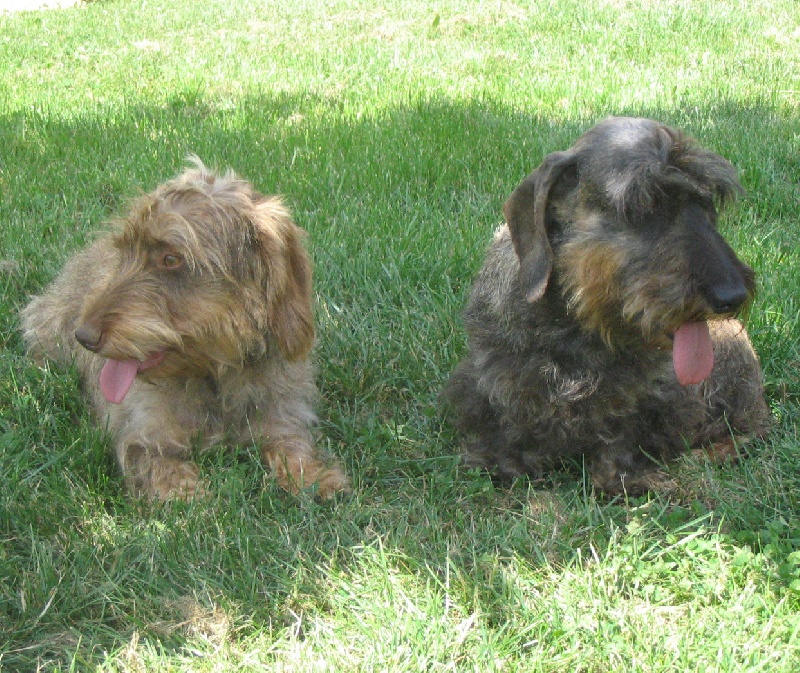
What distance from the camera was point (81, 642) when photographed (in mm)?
2730

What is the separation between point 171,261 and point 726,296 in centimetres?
198

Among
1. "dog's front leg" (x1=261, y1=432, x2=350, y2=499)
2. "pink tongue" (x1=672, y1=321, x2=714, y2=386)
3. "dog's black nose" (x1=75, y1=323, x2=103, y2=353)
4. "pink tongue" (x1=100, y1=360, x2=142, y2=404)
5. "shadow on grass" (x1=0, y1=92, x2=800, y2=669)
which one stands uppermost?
"pink tongue" (x1=672, y1=321, x2=714, y2=386)

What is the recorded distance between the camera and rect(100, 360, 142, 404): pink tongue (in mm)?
3396

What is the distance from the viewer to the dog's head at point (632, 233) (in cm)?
281

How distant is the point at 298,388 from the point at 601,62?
595cm

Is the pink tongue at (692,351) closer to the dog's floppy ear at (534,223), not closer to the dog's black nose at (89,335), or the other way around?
the dog's floppy ear at (534,223)

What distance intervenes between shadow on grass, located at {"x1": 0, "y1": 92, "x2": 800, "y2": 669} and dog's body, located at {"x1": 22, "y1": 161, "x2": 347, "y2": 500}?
0.48ft

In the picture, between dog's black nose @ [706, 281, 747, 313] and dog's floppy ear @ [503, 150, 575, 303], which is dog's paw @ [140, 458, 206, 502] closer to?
dog's floppy ear @ [503, 150, 575, 303]

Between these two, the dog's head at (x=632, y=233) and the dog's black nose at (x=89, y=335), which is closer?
the dog's head at (x=632, y=233)

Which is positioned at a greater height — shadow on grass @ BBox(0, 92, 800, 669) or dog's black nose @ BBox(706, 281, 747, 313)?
dog's black nose @ BBox(706, 281, 747, 313)

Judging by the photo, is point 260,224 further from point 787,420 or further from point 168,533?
point 787,420

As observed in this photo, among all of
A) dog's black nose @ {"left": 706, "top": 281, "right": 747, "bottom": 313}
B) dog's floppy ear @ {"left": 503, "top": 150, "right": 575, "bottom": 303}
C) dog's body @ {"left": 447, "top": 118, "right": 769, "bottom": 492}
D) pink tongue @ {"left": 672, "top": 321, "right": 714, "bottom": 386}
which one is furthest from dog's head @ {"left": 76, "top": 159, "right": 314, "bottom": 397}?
dog's black nose @ {"left": 706, "top": 281, "right": 747, "bottom": 313}

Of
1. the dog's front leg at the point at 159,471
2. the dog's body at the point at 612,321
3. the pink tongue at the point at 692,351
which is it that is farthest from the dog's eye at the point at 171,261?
the pink tongue at the point at 692,351

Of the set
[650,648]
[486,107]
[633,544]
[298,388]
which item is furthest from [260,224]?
[486,107]
